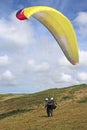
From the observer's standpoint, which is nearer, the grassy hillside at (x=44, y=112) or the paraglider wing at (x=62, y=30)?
the paraglider wing at (x=62, y=30)

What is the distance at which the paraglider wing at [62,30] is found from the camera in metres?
27.7

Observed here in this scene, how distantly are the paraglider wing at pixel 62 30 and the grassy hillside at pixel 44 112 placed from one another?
11118 mm

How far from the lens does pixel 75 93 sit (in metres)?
63.7

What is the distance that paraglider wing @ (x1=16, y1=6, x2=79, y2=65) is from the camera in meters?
27.7

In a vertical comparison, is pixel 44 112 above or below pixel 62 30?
below

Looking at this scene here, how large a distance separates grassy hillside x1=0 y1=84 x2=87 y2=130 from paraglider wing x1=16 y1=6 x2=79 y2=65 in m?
11.1

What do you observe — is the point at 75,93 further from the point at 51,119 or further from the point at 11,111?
the point at 51,119

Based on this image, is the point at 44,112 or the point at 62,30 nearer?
the point at 62,30

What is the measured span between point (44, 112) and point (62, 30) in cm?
2630

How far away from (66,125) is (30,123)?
513 centimetres

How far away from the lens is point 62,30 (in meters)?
28.7

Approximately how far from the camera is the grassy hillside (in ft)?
134

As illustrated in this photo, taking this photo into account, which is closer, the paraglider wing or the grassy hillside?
the paraglider wing

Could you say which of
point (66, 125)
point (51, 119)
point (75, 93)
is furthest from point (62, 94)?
point (66, 125)
